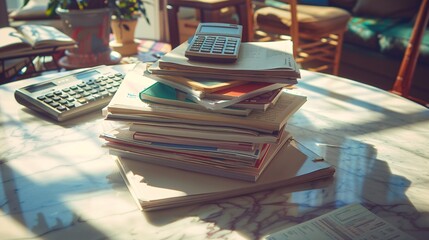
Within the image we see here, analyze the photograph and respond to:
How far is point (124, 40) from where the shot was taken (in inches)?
101

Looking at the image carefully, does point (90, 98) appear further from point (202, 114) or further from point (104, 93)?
point (202, 114)

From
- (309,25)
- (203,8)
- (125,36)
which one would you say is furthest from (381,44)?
(125,36)

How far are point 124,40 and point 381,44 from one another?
1.44 metres

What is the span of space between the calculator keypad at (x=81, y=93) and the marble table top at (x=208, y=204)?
4cm

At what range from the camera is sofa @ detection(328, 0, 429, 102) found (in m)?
2.09

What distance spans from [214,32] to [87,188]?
34cm

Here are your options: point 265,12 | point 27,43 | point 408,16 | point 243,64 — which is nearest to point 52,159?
point 243,64

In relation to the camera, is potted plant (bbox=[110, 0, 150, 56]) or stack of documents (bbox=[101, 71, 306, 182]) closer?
stack of documents (bbox=[101, 71, 306, 182])

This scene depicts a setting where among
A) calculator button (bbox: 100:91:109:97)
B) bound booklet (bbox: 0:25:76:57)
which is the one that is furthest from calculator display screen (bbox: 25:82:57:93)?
bound booklet (bbox: 0:25:76:57)

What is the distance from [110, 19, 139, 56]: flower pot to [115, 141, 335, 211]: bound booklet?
1984 mm

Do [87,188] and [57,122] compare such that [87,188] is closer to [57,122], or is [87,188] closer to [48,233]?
[48,233]

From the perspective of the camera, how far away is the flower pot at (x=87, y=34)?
5.89ft

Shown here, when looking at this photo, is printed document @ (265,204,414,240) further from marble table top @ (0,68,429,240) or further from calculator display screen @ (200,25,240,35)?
calculator display screen @ (200,25,240,35)

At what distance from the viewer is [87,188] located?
23.7 inches
